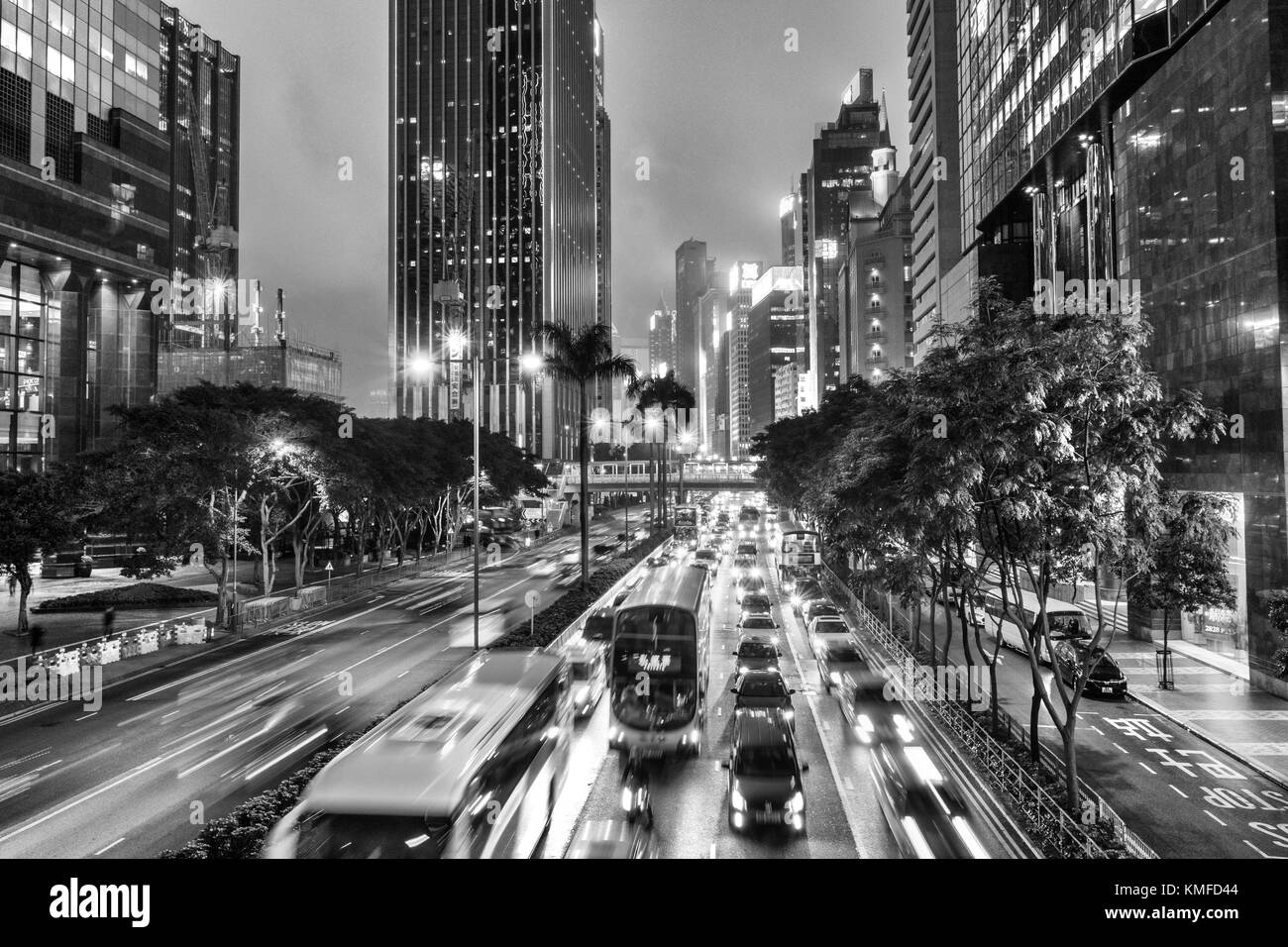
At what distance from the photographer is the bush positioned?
119 feet

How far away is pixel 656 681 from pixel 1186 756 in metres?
13.7

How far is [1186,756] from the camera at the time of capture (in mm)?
17562

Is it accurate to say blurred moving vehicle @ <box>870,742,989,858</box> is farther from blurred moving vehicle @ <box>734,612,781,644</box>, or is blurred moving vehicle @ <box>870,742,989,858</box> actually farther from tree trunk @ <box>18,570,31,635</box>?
tree trunk @ <box>18,570,31,635</box>

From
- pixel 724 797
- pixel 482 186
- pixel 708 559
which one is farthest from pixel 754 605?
pixel 482 186

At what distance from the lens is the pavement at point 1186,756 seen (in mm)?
13586

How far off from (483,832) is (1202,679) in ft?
87.4

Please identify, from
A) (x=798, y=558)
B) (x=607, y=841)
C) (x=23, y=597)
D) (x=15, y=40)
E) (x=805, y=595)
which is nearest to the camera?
(x=607, y=841)

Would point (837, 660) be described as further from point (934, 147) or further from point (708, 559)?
point (934, 147)

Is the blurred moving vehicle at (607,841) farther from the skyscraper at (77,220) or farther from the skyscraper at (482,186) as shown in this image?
the skyscraper at (482,186)

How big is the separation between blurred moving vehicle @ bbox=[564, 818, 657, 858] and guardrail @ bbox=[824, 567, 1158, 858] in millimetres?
6555

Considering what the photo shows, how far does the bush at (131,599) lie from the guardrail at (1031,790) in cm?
3466

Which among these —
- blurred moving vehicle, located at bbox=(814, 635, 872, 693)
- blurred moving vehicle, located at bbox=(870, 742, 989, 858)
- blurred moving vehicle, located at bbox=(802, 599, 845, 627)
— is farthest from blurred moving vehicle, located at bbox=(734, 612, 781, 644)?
blurred moving vehicle, located at bbox=(870, 742, 989, 858)

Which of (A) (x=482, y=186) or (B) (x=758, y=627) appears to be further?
(A) (x=482, y=186)

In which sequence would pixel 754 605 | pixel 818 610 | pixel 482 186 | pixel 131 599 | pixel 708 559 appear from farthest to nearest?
pixel 482 186 → pixel 708 559 → pixel 131 599 → pixel 754 605 → pixel 818 610
